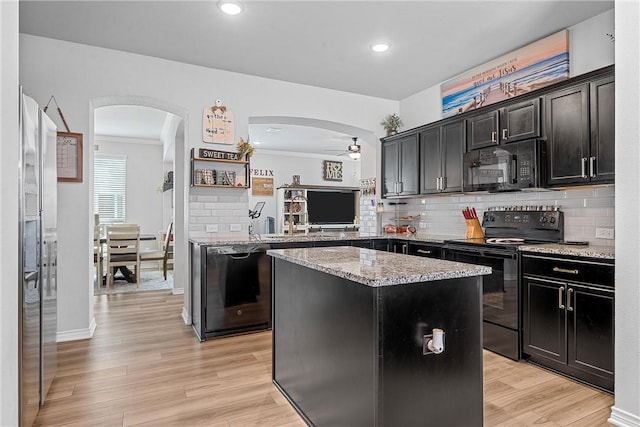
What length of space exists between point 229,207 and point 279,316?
2.10 metres

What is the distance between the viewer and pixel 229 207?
433 cm

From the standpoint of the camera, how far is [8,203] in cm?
130

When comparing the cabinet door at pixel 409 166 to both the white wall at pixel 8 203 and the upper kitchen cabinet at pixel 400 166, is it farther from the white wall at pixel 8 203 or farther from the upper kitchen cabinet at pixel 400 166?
the white wall at pixel 8 203

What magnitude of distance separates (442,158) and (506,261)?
60.9 inches

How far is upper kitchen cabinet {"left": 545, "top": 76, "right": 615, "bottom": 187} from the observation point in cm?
273

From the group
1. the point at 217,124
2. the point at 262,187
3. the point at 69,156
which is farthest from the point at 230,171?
the point at 262,187

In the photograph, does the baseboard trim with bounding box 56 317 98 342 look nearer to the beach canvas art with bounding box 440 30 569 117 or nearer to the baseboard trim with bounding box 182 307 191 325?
the baseboard trim with bounding box 182 307 191 325

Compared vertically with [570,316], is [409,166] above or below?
above

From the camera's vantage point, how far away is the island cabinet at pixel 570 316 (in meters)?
2.45

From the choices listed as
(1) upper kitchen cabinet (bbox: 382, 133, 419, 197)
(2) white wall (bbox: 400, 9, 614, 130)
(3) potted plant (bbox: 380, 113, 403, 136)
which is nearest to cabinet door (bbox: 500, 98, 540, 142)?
(2) white wall (bbox: 400, 9, 614, 130)

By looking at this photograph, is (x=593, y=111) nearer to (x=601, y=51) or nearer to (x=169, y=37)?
(x=601, y=51)

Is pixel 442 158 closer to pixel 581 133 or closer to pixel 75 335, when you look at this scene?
pixel 581 133

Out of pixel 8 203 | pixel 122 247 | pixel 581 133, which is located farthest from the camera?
pixel 122 247

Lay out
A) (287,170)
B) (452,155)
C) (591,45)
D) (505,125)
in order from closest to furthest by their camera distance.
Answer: (591,45)
(505,125)
(452,155)
(287,170)
